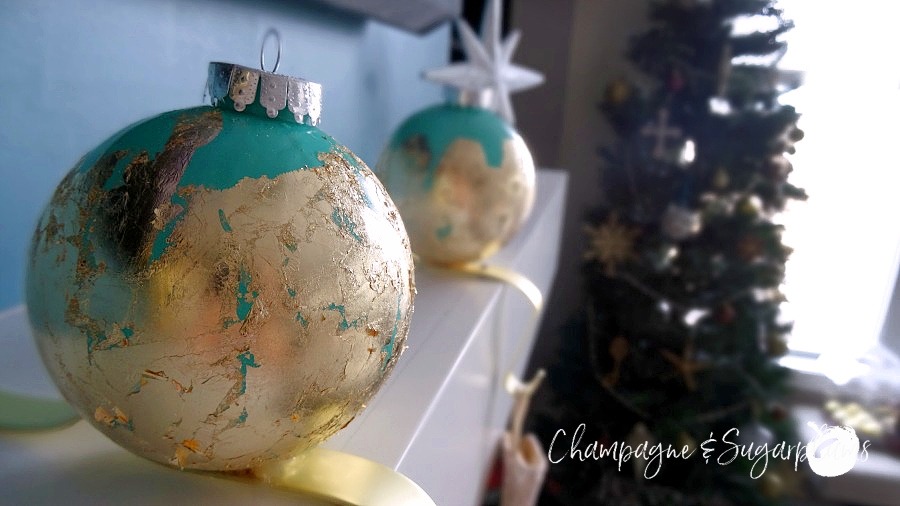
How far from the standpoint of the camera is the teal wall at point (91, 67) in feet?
1.41

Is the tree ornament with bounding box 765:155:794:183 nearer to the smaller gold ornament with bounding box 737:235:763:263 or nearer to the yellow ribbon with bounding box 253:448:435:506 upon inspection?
the smaller gold ornament with bounding box 737:235:763:263

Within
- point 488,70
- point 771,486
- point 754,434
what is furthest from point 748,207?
point 488,70

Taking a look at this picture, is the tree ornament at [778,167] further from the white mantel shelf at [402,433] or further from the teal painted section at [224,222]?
the teal painted section at [224,222]

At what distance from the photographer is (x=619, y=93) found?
1771mm

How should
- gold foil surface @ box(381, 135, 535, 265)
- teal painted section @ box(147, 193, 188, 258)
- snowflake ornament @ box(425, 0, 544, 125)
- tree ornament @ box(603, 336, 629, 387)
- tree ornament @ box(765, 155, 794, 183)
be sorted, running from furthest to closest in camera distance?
tree ornament @ box(603, 336, 629, 387) < tree ornament @ box(765, 155, 794, 183) < snowflake ornament @ box(425, 0, 544, 125) < gold foil surface @ box(381, 135, 535, 265) < teal painted section @ box(147, 193, 188, 258)

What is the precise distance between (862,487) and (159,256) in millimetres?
2077

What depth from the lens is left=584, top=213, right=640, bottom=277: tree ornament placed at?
171 centimetres

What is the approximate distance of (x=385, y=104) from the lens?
43.1 inches

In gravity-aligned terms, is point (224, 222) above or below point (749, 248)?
above

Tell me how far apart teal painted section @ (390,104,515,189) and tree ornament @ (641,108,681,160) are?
1.14 meters

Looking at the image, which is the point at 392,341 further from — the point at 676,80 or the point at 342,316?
the point at 676,80

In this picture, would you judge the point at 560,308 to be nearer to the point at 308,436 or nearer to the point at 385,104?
the point at 385,104

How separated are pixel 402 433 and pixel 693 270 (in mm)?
1429

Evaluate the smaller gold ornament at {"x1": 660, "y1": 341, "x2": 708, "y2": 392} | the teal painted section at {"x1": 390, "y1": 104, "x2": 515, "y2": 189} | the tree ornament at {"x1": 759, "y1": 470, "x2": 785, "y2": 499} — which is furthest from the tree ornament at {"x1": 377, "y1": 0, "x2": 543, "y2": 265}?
the tree ornament at {"x1": 759, "y1": 470, "x2": 785, "y2": 499}
